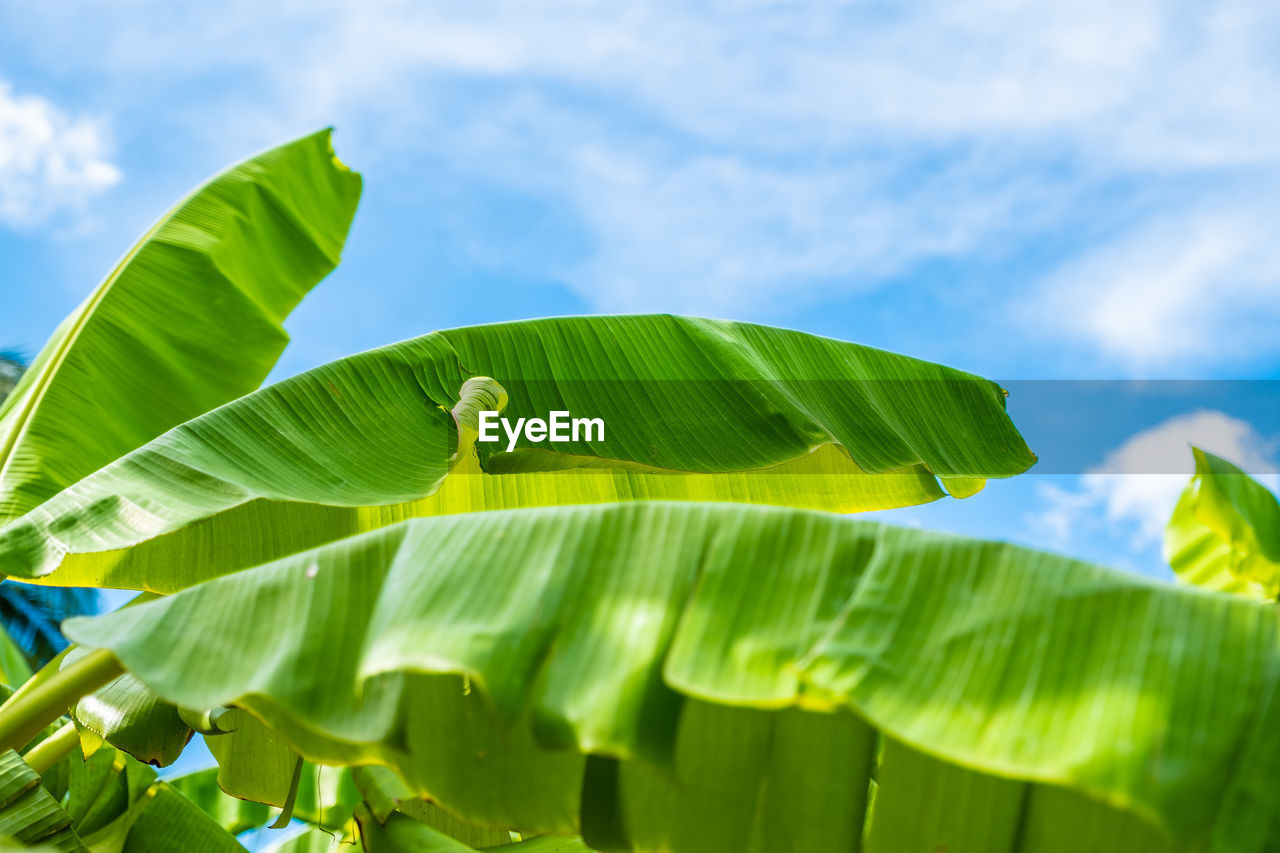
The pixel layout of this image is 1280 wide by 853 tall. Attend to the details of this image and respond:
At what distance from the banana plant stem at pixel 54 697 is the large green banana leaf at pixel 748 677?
118 mm

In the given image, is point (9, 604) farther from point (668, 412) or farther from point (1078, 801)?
point (1078, 801)

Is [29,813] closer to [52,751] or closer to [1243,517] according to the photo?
[52,751]

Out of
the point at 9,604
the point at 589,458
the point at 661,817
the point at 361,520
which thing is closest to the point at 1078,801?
the point at 661,817

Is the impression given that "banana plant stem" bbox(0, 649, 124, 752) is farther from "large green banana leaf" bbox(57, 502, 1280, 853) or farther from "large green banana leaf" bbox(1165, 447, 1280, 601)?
"large green banana leaf" bbox(1165, 447, 1280, 601)

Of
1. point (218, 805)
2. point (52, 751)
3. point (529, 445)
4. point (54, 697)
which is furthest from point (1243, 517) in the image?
point (218, 805)

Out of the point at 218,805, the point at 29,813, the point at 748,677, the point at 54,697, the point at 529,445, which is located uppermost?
the point at 529,445

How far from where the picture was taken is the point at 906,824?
671mm

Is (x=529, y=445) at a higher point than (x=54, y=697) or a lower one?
higher

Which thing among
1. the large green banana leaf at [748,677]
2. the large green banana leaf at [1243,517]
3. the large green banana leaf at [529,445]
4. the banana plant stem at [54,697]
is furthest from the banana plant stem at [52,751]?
the large green banana leaf at [1243,517]

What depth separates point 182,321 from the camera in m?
1.71

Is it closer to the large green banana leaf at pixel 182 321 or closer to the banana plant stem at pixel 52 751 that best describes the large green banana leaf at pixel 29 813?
the banana plant stem at pixel 52 751

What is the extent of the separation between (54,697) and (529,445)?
608 mm

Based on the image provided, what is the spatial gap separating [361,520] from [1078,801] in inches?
37.7

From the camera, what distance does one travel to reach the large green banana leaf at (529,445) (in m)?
0.99
